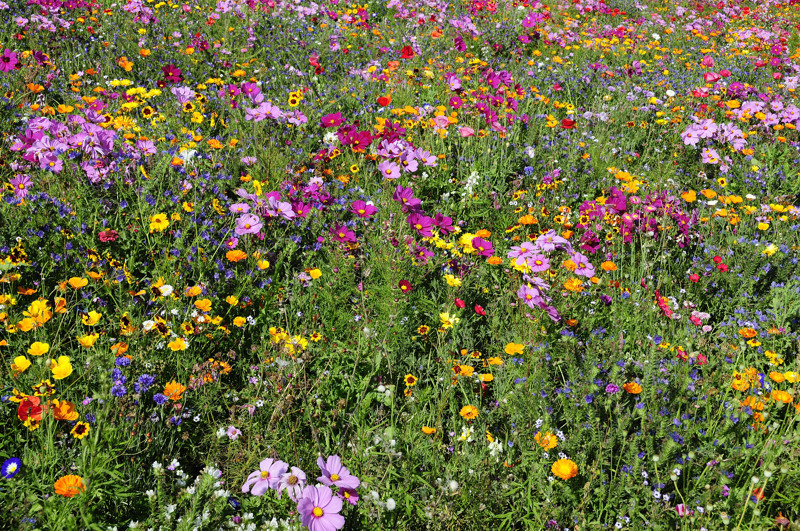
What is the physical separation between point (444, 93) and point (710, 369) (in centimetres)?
313

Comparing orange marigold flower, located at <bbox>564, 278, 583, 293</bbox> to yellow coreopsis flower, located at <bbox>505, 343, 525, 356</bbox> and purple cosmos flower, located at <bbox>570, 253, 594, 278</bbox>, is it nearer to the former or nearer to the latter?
purple cosmos flower, located at <bbox>570, 253, 594, 278</bbox>

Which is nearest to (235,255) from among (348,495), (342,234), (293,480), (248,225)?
(248,225)

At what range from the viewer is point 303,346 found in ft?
6.71

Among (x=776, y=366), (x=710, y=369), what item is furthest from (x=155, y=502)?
(x=776, y=366)

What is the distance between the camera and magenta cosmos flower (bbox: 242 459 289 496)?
1395mm

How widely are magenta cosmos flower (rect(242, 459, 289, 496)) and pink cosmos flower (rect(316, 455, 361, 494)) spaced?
105 millimetres

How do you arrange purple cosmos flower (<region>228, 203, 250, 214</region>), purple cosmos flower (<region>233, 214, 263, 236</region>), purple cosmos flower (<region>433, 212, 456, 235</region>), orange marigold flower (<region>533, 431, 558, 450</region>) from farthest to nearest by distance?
purple cosmos flower (<region>433, 212, 456, 235</region>) < purple cosmos flower (<region>228, 203, 250, 214</region>) < purple cosmos flower (<region>233, 214, 263, 236</region>) < orange marigold flower (<region>533, 431, 558, 450</region>)

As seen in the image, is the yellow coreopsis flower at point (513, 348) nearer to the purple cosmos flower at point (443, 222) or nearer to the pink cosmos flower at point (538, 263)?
the pink cosmos flower at point (538, 263)

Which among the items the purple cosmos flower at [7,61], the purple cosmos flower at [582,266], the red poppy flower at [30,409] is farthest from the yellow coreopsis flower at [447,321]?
the purple cosmos flower at [7,61]

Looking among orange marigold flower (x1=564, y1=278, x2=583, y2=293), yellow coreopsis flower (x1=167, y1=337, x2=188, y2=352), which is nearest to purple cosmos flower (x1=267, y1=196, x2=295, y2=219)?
yellow coreopsis flower (x1=167, y1=337, x2=188, y2=352)

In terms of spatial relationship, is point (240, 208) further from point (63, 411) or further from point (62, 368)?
point (63, 411)

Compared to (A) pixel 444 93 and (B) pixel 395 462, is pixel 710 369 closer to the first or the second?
(B) pixel 395 462

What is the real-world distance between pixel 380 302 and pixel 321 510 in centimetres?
118

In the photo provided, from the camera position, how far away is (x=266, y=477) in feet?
4.76
